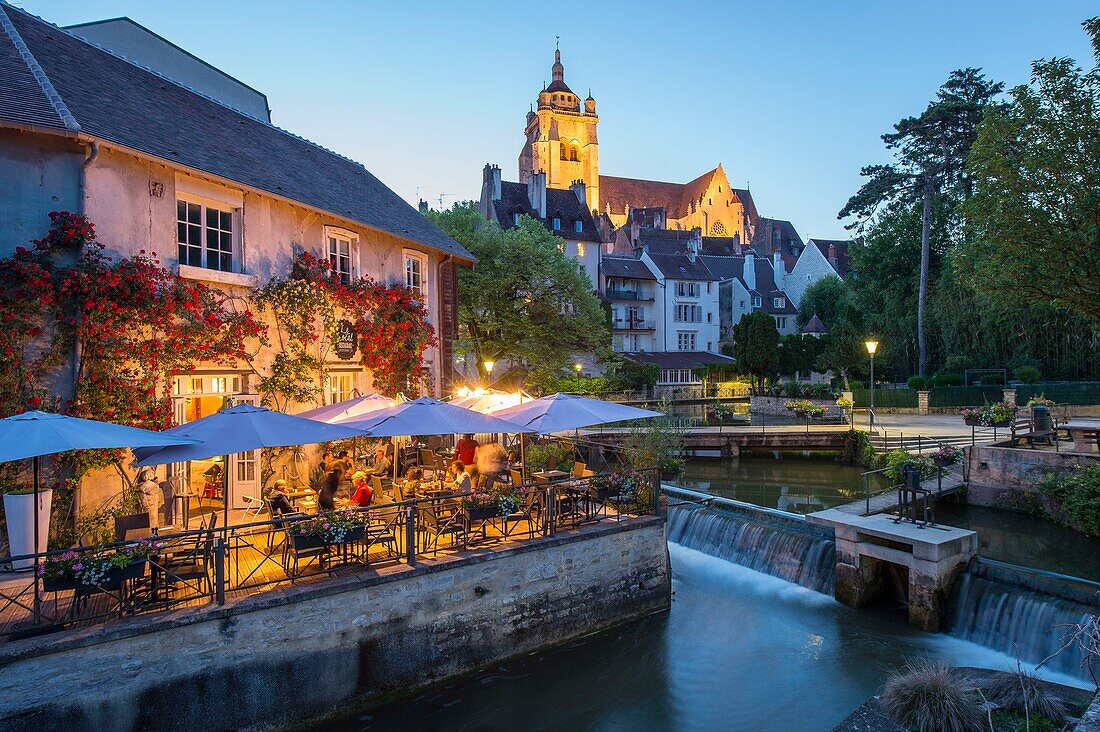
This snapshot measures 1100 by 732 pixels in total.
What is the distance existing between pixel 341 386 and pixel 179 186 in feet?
17.9

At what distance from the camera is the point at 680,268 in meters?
57.5

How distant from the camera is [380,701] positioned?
8602 mm

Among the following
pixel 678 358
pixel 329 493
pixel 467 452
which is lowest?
pixel 329 493

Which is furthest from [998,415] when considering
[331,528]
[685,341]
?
[685,341]

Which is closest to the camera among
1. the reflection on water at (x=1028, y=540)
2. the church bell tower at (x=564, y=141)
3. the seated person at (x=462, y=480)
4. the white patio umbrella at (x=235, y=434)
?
the white patio umbrella at (x=235, y=434)

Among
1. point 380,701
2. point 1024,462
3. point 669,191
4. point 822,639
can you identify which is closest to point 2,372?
point 380,701

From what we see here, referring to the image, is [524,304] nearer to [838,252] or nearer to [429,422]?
[429,422]

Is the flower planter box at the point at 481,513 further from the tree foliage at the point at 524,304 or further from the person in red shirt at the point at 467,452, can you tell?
the tree foliage at the point at 524,304

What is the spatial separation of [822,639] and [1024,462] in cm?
1147

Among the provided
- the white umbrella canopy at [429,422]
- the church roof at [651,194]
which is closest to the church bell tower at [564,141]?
the church roof at [651,194]

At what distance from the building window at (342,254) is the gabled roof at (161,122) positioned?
2.12 feet

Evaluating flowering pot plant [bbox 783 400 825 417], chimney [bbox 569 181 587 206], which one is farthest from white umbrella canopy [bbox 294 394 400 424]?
chimney [bbox 569 181 587 206]

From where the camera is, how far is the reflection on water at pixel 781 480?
66.6 feet

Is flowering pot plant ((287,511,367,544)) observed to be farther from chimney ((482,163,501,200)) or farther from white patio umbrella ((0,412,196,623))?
chimney ((482,163,501,200))
